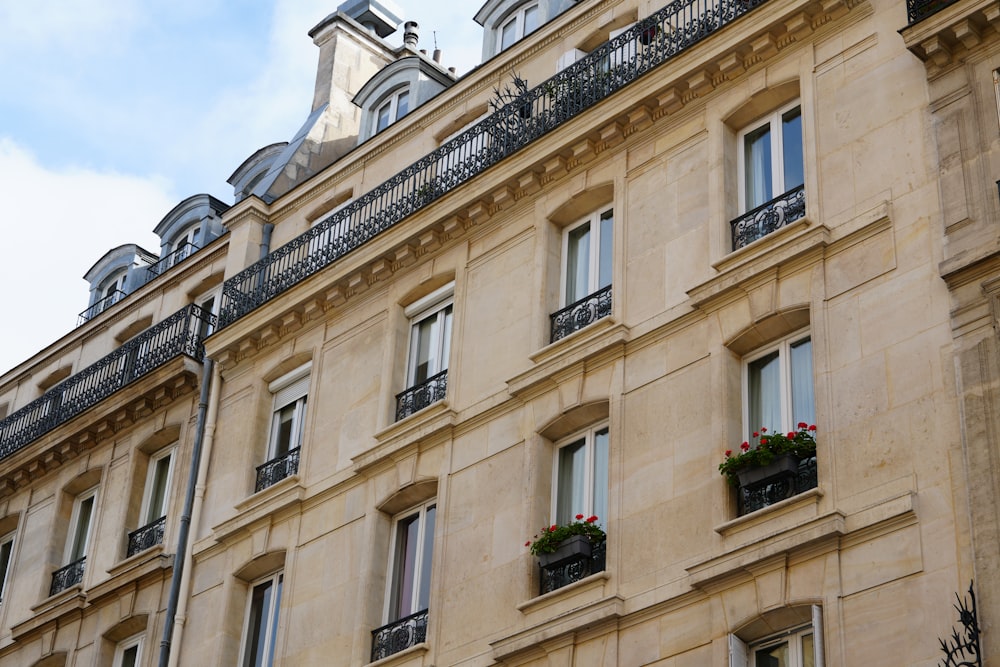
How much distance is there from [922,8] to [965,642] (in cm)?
656

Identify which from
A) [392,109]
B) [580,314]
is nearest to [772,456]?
[580,314]

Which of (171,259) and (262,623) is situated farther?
(171,259)

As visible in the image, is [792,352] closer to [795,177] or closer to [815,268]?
[815,268]

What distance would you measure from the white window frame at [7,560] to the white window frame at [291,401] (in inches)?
235

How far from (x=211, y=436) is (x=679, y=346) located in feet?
26.4

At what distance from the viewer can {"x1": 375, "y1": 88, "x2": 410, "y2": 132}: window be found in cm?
2666

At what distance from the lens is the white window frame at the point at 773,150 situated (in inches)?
722

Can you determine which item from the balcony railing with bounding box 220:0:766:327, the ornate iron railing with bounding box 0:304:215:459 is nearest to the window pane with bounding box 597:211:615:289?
the balcony railing with bounding box 220:0:766:327

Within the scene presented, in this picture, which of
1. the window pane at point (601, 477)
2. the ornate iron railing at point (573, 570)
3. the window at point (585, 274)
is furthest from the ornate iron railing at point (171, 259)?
the ornate iron railing at point (573, 570)

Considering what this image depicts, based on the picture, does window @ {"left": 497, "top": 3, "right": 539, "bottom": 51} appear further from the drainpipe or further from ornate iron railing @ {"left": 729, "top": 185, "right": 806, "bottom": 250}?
ornate iron railing @ {"left": 729, "top": 185, "right": 806, "bottom": 250}

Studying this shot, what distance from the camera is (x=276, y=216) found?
26062 mm

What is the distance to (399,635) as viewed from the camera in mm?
19078

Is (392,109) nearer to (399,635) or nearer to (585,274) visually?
(585,274)

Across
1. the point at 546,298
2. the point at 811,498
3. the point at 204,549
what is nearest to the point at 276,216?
the point at 204,549
